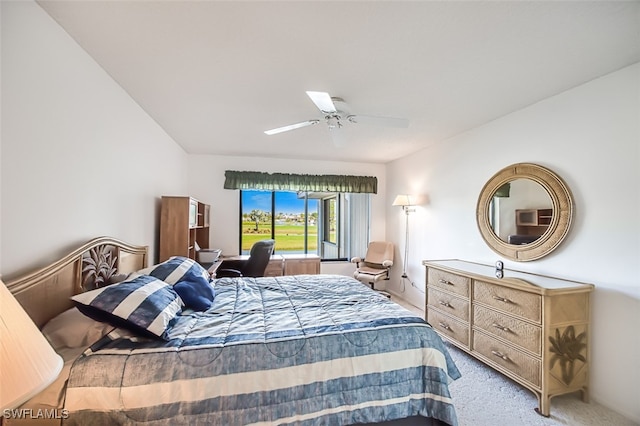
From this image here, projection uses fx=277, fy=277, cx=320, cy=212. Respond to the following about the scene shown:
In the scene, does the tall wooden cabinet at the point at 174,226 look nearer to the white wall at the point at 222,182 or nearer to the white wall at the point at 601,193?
the white wall at the point at 222,182

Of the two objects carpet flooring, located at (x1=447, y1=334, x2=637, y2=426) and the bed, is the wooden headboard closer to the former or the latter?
the bed

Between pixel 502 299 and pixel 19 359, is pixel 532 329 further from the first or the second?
pixel 19 359

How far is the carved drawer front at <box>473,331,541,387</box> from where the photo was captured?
2.12 meters

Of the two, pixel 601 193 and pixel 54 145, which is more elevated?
pixel 54 145

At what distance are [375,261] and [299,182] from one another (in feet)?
6.59

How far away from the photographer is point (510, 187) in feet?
9.50

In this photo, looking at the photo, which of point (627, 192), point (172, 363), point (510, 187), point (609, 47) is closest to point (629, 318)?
point (627, 192)

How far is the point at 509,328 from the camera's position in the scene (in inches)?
91.0

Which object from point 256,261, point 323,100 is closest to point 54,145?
point 323,100

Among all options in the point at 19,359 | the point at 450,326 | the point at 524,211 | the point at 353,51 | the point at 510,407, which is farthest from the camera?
the point at 450,326

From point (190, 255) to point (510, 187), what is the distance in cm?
372

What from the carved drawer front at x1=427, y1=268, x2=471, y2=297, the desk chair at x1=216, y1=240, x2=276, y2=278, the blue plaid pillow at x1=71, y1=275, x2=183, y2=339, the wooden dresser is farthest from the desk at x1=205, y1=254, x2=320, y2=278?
the blue plaid pillow at x1=71, y1=275, x2=183, y2=339

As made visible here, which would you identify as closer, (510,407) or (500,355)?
(510,407)

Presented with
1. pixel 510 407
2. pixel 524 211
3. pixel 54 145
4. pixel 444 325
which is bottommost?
pixel 510 407
